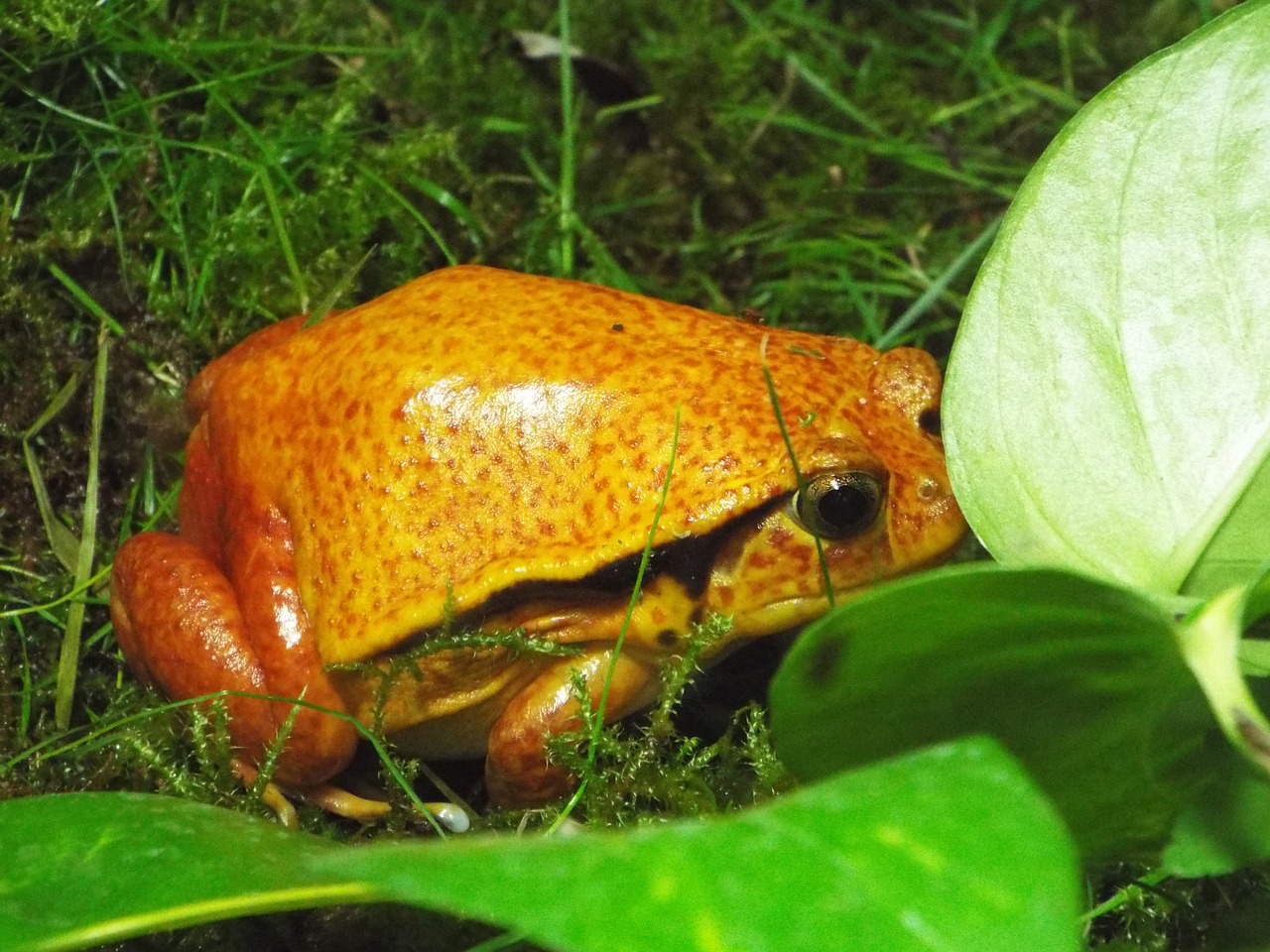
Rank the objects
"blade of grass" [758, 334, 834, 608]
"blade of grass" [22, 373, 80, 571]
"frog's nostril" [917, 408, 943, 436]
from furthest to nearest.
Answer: "blade of grass" [22, 373, 80, 571], "frog's nostril" [917, 408, 943, 436], "blade of grass" [758, 334, 834, 608]

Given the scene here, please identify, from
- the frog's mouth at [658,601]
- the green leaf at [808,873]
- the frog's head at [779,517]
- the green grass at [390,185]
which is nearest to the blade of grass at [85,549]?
the green grass at [390,185]

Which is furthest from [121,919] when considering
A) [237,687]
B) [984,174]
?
[984,174]

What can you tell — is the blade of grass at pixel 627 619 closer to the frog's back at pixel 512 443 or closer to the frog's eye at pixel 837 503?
the frog's back at pixel 512 443

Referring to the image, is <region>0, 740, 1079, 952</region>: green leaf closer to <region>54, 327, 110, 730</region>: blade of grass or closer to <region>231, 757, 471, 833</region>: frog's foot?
<region>231, 757, 471, 833</region>: frog's foot

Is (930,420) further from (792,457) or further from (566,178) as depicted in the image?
(566,178)

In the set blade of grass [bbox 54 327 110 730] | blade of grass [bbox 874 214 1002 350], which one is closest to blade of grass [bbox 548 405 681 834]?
blade of grass [bbox 874 214 1002 350]

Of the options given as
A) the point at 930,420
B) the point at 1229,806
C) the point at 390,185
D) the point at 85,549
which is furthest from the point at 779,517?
the point at 85,549
